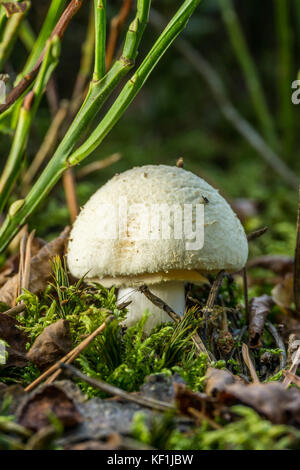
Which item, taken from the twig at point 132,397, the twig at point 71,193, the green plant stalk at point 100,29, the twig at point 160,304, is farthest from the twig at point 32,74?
the twig at point 71,193

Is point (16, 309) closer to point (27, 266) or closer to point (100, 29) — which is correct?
point (27, 266)

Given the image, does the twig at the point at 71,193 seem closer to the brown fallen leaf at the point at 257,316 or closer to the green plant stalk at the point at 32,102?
the brown fallen leaf at the point at 257,316

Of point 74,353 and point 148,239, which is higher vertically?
point 148,239

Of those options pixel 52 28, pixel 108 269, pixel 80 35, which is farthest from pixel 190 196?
pixel 80 35

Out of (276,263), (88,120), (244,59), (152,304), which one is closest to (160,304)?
(152,304)

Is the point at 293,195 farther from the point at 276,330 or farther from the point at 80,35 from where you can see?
the point at 80,35

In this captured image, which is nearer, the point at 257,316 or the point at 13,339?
the point at 13,339
